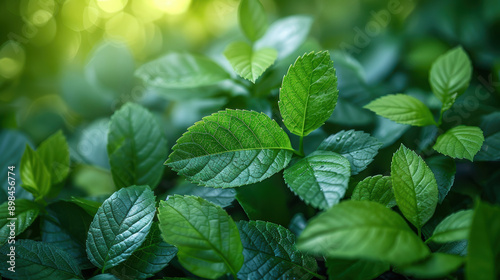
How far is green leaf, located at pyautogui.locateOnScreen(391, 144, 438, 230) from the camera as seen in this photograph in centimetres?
41

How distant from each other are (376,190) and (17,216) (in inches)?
17.9

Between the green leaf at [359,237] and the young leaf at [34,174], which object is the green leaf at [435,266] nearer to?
the green leaf at [359,237]

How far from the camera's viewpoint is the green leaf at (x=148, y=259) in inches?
17.1

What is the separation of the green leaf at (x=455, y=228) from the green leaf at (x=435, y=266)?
1.4 inches

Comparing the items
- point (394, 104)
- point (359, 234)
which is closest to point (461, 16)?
point (394, 104)

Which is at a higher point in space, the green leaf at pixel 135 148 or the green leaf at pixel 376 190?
the green leaf at pixel 135 148

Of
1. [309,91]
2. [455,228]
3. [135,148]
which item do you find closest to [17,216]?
[135,148]

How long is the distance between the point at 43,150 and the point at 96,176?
13 cm

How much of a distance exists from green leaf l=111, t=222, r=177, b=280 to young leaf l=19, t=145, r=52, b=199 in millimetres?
176

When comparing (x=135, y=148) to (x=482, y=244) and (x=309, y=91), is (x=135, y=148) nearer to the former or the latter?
(x=309, y=91)

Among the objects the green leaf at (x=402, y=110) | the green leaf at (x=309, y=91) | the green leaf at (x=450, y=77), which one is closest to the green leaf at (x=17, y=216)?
the green leaf at (x=309, y=91)

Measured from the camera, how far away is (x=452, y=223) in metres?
0.38

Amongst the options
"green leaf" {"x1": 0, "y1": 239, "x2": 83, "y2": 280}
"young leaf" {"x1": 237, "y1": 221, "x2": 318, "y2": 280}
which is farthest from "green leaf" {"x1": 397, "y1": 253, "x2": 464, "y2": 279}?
"green leaf" {"x1": 0, "y1": 239, "x2": 83, "y2": 280}

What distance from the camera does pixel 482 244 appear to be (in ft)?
1.08
